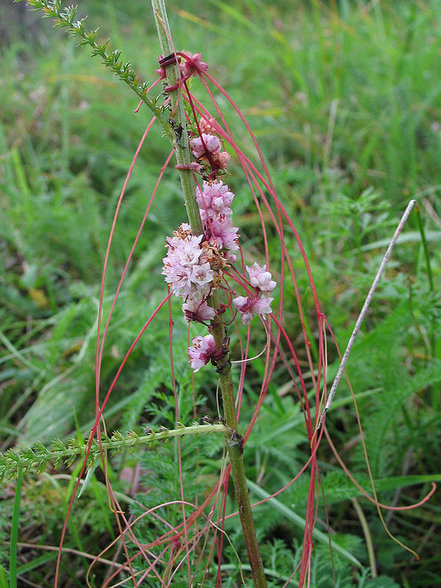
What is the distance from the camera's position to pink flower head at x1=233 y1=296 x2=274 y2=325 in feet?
2.28

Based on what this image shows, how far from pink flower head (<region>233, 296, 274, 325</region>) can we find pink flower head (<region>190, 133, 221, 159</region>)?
20 cm

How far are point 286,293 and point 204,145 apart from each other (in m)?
0.95

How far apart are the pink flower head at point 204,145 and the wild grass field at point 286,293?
20.5 inches

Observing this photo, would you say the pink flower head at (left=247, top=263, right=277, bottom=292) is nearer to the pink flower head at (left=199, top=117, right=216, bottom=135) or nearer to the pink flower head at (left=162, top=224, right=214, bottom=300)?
the pink flower head at (left=162, top=224, right=214, bottom=300)

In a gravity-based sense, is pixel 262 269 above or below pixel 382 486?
above

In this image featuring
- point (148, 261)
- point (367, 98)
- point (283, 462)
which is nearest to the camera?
point (283, 462)

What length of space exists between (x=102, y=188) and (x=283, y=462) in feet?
5.78

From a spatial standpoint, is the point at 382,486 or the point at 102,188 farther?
the point at 102,188

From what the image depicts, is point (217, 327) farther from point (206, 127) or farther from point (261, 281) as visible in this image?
point (206, 127)

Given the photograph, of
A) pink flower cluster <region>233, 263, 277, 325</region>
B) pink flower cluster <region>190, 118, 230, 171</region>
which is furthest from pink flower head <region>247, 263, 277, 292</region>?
pink flower cluster <region>190, 118, 230, 171</region>

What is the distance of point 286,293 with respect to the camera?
159cm

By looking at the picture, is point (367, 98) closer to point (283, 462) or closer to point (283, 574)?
point (283, 462)

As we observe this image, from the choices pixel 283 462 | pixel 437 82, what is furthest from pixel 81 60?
pixel 283 462

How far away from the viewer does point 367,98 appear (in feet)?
7.96
